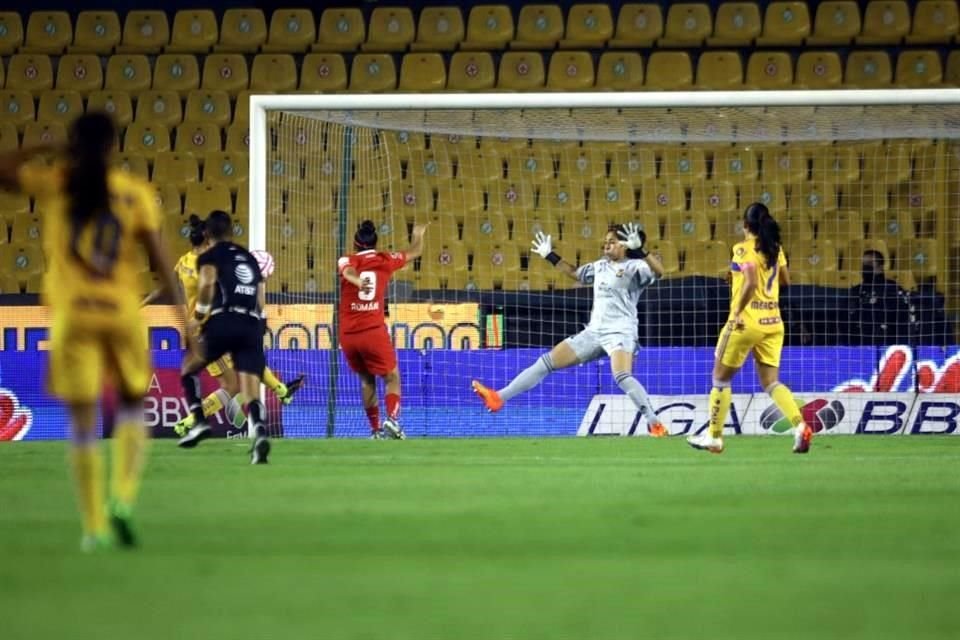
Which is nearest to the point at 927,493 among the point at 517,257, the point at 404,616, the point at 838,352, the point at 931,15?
the point at 404,616

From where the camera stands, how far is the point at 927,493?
964 cm

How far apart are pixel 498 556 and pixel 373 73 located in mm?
18160

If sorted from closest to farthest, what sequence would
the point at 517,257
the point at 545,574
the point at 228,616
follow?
the point at 228,616 < the point at 545,574 < the point at 517,257

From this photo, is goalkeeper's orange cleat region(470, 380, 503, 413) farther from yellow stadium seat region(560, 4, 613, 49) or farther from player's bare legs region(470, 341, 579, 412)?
yellow stadium seat region(560, 4, 613, 49)

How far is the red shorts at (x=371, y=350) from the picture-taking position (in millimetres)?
16906

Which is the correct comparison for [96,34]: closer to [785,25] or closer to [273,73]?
[273,73]

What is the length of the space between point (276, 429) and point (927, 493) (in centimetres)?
999

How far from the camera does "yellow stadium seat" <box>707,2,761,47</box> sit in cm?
2438

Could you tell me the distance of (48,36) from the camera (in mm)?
25172

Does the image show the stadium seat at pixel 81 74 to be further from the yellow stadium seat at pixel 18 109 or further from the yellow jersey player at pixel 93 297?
the yellow jersey player at pixel 93 297

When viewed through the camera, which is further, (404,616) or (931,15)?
(931,15)

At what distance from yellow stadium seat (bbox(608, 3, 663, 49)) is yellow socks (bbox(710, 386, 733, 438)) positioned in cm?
1147

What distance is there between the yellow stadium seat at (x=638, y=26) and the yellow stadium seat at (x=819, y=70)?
85.5 inches

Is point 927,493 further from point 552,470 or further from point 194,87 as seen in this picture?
point 194,87
